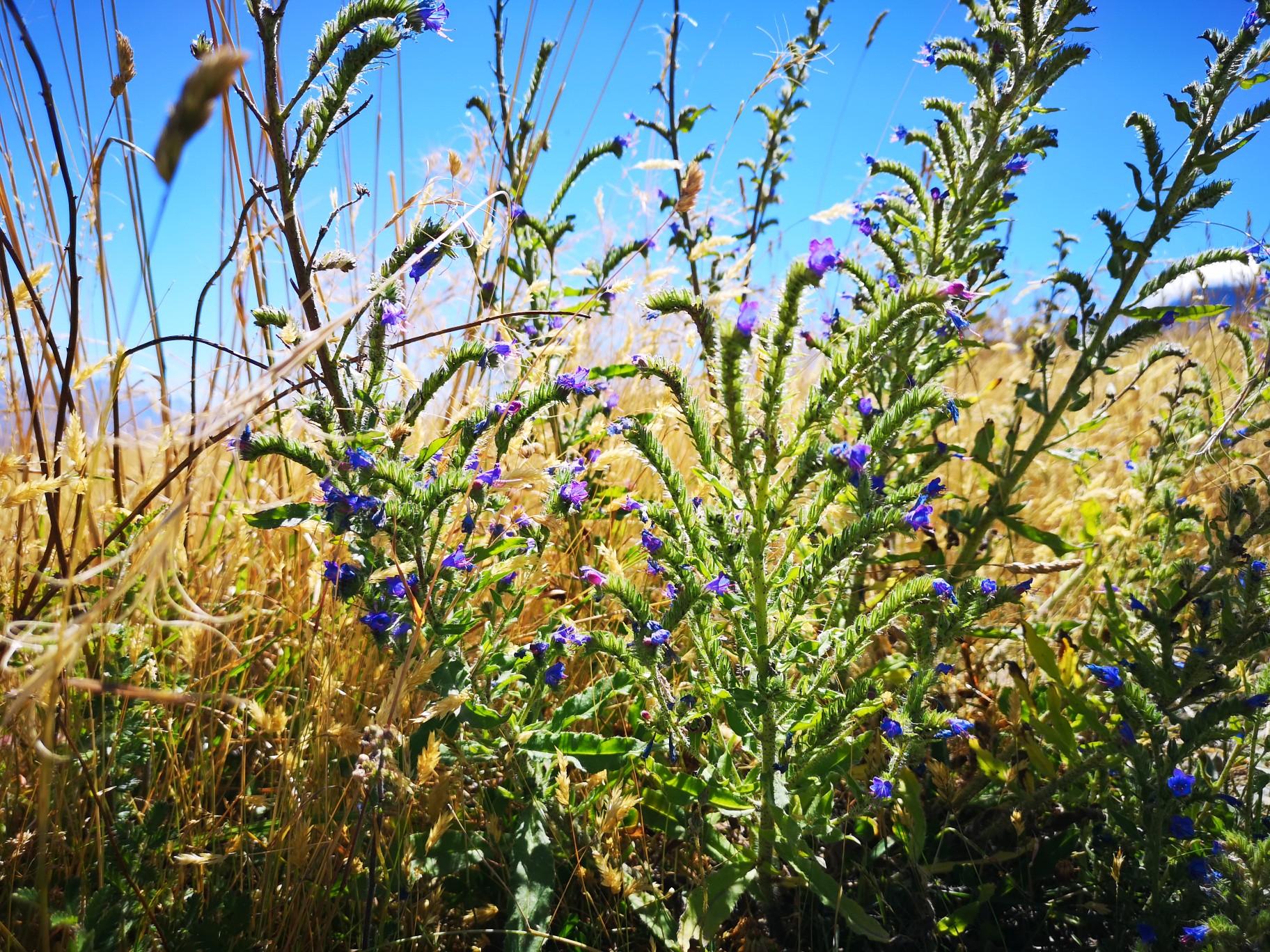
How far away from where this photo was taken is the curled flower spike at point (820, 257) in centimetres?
130

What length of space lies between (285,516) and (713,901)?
1218mm

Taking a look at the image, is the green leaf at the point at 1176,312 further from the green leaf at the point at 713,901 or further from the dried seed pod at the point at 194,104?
the dried seed pod at the point at 194,104

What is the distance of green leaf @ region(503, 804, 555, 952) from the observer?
1.51 m

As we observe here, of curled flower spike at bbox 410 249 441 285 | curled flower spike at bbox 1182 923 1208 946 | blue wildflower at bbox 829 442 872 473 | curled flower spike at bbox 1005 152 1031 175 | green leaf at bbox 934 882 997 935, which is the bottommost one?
green leaf at bbox 934 882 997 935

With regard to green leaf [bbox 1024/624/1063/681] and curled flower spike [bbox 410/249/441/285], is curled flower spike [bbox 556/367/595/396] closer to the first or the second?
curled flower spike [bbox 410/249/441/285]

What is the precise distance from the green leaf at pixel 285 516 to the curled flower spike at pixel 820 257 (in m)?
1.06

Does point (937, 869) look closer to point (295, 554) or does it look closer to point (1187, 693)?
point (1187, 693)

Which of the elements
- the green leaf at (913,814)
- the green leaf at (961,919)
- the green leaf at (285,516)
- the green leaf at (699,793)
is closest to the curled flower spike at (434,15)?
the green leaf at (285,516)

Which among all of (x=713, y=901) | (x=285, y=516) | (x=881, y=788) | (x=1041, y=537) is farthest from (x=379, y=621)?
(x=1041, y=537)

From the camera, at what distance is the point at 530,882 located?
5.18 feet

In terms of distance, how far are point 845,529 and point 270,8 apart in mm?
1501

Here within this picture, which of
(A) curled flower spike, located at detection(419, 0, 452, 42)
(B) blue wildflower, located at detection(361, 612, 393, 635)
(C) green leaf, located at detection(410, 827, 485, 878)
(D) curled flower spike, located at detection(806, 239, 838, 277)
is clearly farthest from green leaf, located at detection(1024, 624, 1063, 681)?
(A) curled flower spike, located at detection(419, 0, 452, 42)

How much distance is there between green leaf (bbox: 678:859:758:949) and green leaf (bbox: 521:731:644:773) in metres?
0.31

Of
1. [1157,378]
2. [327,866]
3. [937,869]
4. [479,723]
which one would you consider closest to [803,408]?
[479,723]
